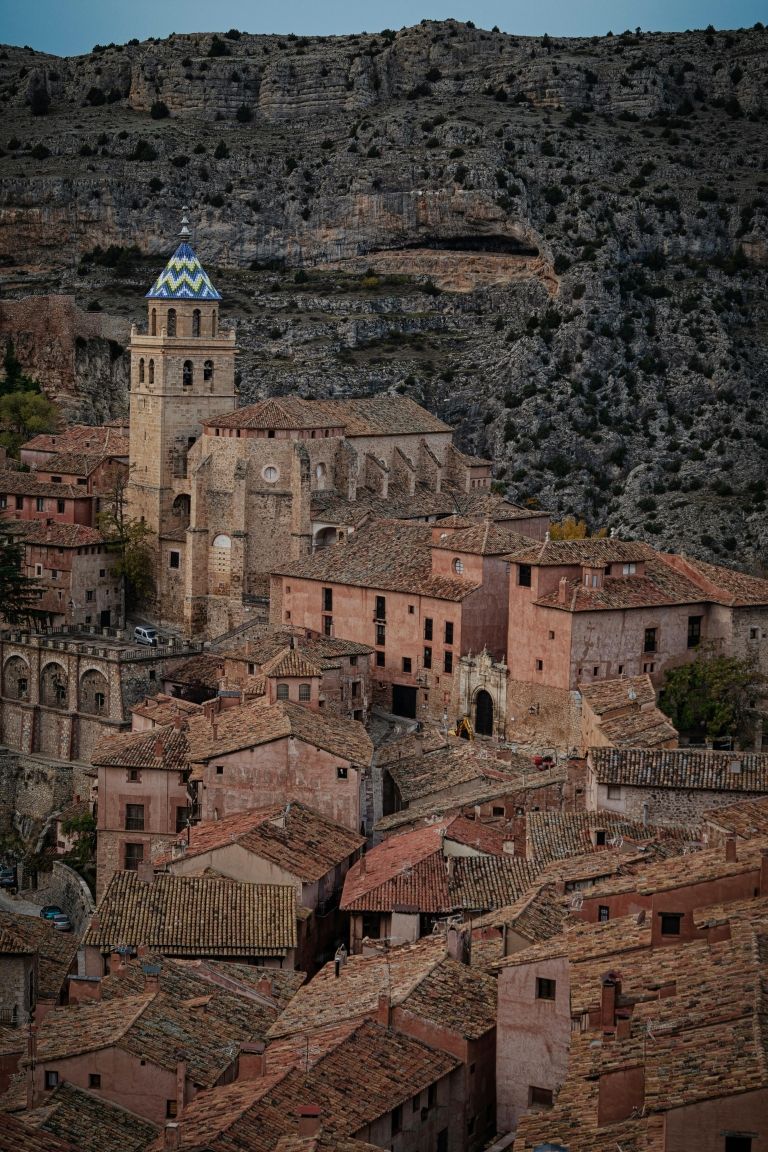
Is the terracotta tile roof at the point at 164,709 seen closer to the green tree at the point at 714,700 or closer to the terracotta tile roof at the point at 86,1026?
the green tree at the point at 714,700

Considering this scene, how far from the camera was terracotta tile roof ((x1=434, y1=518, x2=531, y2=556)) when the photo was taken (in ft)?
228

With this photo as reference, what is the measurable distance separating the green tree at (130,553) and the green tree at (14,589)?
304 cm

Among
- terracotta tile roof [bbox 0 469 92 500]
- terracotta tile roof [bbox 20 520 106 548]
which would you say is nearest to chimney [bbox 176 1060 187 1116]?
terracotta tile roof [bbox 20 520 106 548]

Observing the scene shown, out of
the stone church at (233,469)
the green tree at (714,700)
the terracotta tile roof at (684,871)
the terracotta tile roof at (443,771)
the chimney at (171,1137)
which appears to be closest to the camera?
the chimney at (171,1137)

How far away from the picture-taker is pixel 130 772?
61.8 meters

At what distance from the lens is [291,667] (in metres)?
65.6

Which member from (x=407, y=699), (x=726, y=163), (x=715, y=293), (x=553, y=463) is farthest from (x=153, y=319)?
(x=726, y=163)

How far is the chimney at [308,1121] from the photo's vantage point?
3447 cm

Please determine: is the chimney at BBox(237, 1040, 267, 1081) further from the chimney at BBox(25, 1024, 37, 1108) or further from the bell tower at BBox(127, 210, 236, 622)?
the bell tower at BBox(127, 210, 236, 622)

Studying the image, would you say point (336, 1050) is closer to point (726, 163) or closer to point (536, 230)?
point (536, 230)

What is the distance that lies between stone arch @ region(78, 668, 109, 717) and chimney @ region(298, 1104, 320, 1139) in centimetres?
3896

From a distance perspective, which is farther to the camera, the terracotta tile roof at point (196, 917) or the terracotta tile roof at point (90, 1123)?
the terracotta tile roof at point (196, 917)

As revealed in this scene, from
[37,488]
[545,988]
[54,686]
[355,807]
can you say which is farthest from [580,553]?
[545,988]

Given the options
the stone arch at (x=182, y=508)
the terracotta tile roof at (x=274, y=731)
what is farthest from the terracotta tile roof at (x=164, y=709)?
the stone arch at (x=182, y=508)
